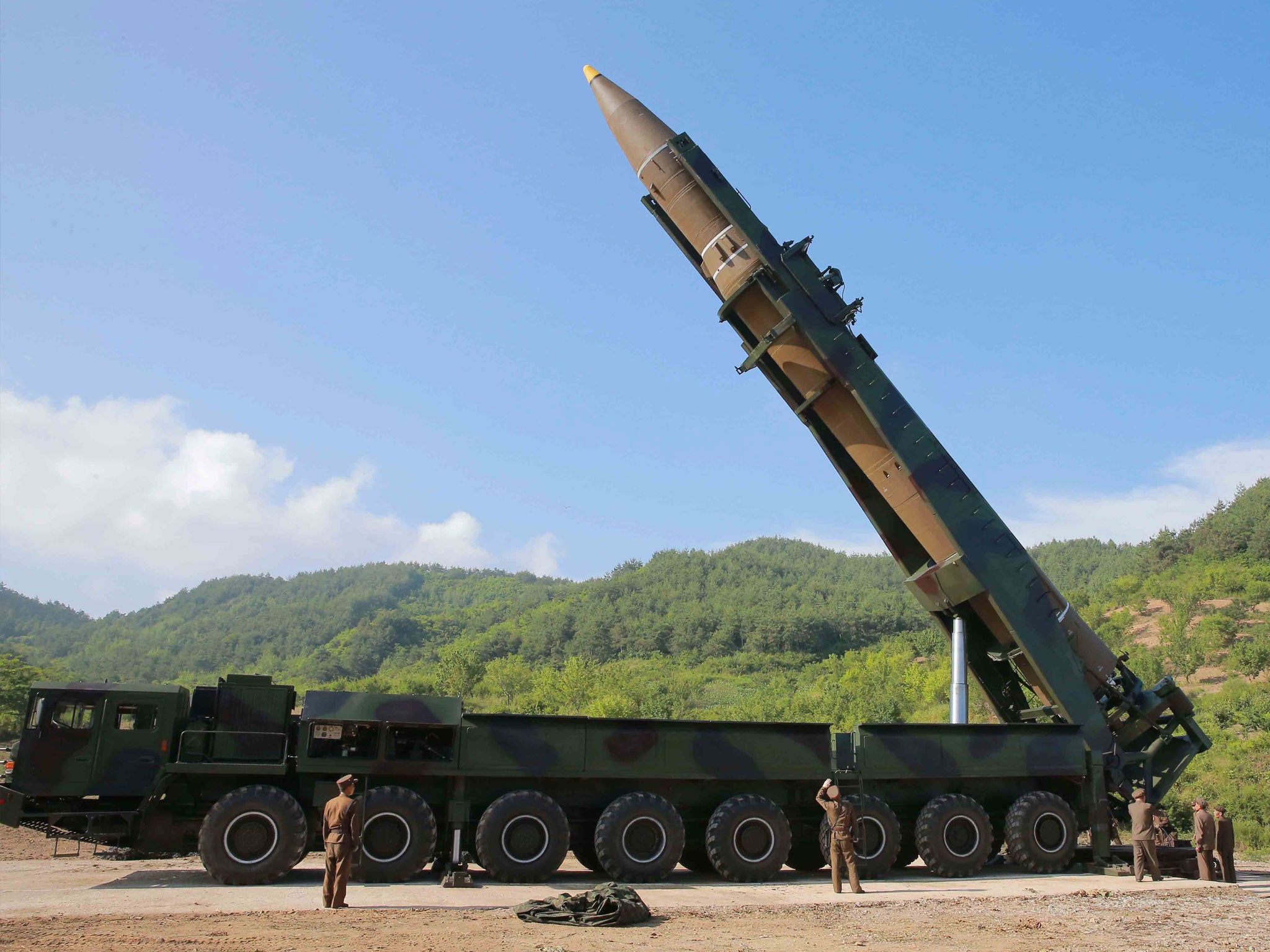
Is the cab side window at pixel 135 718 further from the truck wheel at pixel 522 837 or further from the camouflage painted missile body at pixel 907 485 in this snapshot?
the camouflage painted missile body at pixel 907 485

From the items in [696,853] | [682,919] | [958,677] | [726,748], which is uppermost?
[958,677]

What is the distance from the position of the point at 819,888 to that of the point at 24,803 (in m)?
6.99

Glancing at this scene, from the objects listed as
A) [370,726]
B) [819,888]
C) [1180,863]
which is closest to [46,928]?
[370,726]

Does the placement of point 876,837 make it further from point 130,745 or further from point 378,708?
point 130,745

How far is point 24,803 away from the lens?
8477 mm

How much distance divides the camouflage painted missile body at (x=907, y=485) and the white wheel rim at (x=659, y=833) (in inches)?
158

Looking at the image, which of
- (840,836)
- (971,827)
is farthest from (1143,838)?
(840,836)

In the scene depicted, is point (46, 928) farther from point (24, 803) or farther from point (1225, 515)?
point (1225, 515)

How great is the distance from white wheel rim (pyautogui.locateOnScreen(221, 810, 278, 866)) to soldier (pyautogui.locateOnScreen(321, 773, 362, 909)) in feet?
4.23

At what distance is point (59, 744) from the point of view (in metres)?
8.72

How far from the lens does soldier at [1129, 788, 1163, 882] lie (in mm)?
9734

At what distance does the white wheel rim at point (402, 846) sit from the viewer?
8.66 metres

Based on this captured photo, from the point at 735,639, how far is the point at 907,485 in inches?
1838

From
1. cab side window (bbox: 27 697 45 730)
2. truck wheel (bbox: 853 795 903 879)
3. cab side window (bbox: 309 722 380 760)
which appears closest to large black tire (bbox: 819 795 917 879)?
truck wheel (bbox: 853 795 903 879)
